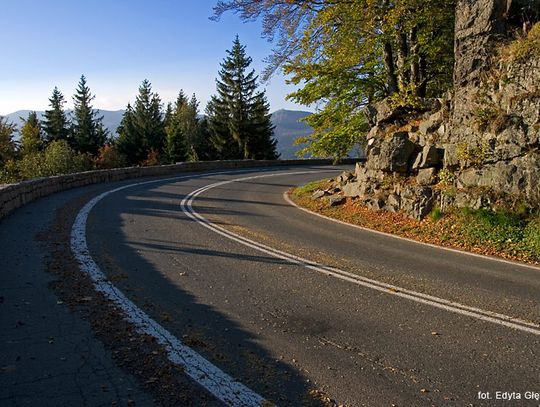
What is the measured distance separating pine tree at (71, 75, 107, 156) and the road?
2120 inches

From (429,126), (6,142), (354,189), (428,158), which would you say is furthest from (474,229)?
(6,142)

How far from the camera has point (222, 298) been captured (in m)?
6.51

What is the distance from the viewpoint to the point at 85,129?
61.9 m

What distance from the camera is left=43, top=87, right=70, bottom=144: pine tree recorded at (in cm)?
6284

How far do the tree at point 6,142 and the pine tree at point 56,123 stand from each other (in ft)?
14.6

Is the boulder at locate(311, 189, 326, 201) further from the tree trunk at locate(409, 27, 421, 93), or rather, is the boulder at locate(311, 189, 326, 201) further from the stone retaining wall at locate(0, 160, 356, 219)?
the stone retaining wall at locate(0, 160, 356, 219)

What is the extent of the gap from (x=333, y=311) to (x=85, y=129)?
62.8 metres

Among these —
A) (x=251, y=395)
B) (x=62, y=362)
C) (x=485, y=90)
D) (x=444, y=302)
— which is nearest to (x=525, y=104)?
(x=485, y=90)

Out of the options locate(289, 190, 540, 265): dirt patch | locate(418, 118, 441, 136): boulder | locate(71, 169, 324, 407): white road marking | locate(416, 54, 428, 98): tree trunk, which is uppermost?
locate(416, 54, 428, 98): tree trunk

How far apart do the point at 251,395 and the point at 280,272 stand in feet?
12.7

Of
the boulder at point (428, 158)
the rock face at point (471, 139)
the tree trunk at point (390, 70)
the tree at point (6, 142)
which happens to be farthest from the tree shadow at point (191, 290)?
the tree at point (6, 142)

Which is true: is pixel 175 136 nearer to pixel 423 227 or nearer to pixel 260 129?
pixel 260 129

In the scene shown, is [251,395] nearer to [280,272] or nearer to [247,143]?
[280,272]

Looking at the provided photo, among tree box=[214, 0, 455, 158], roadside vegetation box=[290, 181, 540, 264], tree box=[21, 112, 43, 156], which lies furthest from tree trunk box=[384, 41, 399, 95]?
tree box=[21, 112, 43, 156]
